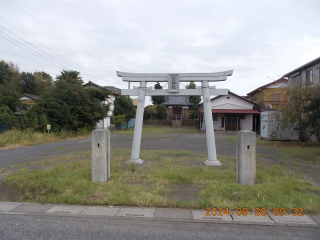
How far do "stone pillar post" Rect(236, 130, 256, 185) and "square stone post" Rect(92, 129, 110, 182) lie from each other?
335cm

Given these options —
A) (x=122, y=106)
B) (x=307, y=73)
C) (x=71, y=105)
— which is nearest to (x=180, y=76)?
(x=307, y=73)

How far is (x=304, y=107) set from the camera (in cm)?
1370

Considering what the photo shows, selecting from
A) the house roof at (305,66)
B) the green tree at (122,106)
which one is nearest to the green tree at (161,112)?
the green tree at (122,106)

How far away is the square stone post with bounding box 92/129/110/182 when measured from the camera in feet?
20.7

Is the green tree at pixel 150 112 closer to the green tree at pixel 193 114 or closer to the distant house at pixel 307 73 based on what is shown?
the green tree at pixel 193 114

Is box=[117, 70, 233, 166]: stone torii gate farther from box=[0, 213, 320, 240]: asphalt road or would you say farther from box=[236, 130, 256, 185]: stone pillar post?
box=[0, 213, 320, 240]: asphalt road

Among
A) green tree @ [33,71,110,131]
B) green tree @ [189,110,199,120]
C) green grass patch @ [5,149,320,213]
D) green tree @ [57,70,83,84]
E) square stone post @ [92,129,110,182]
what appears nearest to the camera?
green grass patch @ [5,149,320,213]

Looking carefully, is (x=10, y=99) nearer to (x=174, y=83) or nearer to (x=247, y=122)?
(x=174, y=83)

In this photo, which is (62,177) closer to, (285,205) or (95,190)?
(95,190)

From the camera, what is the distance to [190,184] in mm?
6254

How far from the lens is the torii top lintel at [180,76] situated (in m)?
8.95

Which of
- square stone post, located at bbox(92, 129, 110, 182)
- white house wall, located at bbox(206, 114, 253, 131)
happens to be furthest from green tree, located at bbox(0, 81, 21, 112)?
white house wall, located at bbox(206, 114, 253, 131)

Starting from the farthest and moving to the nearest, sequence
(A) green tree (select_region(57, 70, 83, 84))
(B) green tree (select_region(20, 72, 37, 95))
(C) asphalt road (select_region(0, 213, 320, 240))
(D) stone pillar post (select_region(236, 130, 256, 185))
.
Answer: (B) green tree (select_region(20, 72, 37, 95)), (A) green tree (select_region(57, 70, 83, 84)), (D) stone pillar post (select_region(236, 130, 256, 185)), (C) asphalt road (select_region(0, 213, 320, 240))

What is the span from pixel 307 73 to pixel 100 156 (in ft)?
58.3
